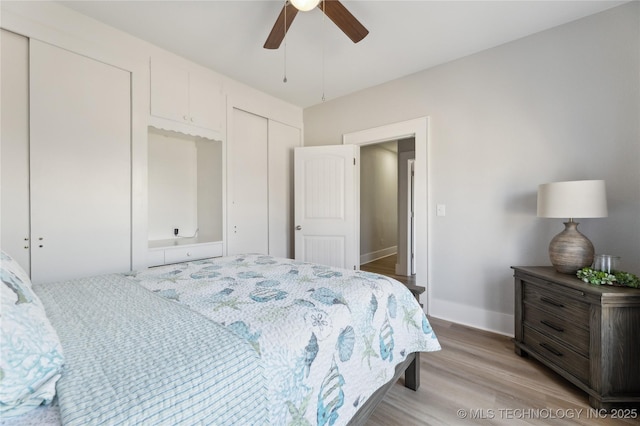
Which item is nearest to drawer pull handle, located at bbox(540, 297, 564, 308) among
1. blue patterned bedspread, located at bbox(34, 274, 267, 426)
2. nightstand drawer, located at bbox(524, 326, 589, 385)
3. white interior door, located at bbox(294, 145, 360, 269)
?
nightstand drawer, located at bbox(524, 326, 589, 385)

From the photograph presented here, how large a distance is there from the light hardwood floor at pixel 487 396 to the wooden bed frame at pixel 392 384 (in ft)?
0.21

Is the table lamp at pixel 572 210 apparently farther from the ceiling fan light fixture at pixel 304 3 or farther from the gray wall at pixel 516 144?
the ceiling fan light fixture at pixel 304 3

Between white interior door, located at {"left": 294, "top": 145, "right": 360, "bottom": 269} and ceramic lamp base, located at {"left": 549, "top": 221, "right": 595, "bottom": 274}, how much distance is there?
74.2 inches

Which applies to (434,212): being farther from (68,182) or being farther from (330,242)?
(68,182)

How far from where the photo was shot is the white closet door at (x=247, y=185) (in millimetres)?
3080

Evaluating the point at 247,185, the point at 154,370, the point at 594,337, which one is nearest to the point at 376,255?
the point at 247,185

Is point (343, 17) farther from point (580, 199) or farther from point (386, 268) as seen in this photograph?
point (386, 268)

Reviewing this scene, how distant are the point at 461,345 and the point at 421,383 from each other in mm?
703

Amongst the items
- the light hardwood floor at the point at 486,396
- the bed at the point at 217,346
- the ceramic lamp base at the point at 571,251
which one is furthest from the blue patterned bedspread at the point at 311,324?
the ceramic lamp base at the point at 571,251

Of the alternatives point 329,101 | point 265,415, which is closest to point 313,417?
point 265,415

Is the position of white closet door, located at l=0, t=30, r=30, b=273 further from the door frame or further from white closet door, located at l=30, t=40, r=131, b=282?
the door frame

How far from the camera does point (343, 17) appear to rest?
1.77 meters

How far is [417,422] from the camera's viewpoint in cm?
145

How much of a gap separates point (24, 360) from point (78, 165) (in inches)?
80.0
